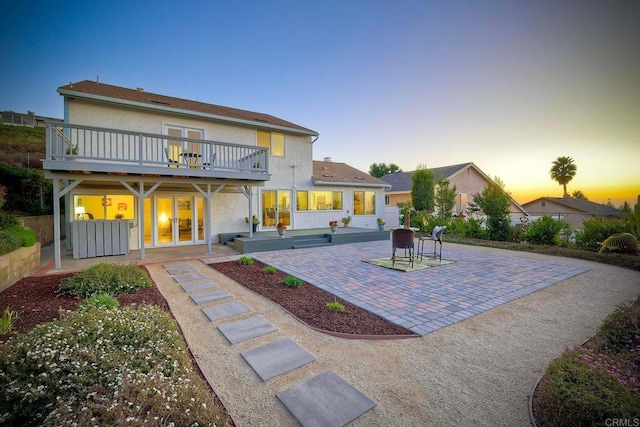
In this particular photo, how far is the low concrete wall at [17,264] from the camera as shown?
5.45 m

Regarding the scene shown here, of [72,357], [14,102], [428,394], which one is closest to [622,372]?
[428,394]

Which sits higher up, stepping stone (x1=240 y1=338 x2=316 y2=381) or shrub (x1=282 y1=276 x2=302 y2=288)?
shrub (x1=282 y1=276 x2=302 y2=288)

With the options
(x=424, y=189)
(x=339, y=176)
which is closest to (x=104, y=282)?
(x=339, y=176)

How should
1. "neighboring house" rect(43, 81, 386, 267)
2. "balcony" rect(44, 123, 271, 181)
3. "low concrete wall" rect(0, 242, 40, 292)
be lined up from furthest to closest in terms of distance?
"neighboring house" rect(43, 81, 386, 267) → "balcony" rect(44, 123, 271, 181) → "low concrete wall" rect(0, 242, 40, 292)

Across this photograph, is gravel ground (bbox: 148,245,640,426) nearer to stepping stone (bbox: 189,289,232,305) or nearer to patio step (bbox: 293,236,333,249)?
stepping stone (bbox: 189,289,232,305)

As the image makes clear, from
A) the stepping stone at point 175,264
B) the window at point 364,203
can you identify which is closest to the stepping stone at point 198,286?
the stepping stone at point 175,264

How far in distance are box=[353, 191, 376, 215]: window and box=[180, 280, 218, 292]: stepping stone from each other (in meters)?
11.4

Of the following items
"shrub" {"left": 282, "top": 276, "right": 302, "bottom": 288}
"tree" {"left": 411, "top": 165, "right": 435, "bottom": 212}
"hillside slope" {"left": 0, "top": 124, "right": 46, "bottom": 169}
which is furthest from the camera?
"tree" {"left": 411, "top": 165, "right": 435, "bottom": 212}

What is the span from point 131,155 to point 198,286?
7.04 meters

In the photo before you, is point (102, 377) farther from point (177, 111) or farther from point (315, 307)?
point (177, 111)

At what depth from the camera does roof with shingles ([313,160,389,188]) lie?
15.0 meters

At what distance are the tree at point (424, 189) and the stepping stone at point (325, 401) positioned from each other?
16.7 m

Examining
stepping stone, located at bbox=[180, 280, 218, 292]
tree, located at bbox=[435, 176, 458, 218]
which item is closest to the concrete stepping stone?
stepping stone, located at bbox=[180, 280, 218, 292]

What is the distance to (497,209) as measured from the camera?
12562 millimetres
